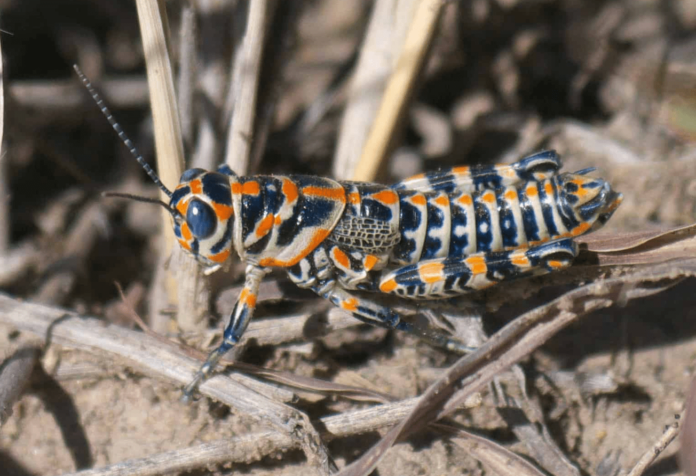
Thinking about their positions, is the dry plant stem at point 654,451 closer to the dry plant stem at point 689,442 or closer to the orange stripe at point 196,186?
the dry plant stem at point 689,442

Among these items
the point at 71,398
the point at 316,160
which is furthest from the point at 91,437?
the point at 316,160

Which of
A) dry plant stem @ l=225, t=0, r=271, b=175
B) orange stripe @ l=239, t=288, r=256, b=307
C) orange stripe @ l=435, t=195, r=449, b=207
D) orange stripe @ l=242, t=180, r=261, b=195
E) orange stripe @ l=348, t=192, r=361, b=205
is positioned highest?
dry plant stem @ l=225, t=0, r=271, b=175

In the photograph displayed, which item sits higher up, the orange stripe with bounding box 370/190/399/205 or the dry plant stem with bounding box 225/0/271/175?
the dry plant stem with bounding box 225/0/271/175

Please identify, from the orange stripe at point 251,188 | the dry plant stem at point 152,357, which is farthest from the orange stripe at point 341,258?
the dry plant stem at point 152,357

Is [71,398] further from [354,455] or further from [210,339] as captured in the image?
[354,455]

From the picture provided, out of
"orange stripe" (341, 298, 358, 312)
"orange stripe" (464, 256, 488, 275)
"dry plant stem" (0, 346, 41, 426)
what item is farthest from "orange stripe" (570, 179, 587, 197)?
"dry plant stem" (0, 346, 41, 426)

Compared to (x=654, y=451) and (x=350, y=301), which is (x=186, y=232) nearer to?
(x=350, y=301)

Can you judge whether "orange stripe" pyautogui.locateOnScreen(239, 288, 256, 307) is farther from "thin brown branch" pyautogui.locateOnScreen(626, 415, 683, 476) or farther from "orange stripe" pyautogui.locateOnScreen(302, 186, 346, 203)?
"thin brown branch" pyautogui.locateOnScreen(626, 415, 683, 476)
